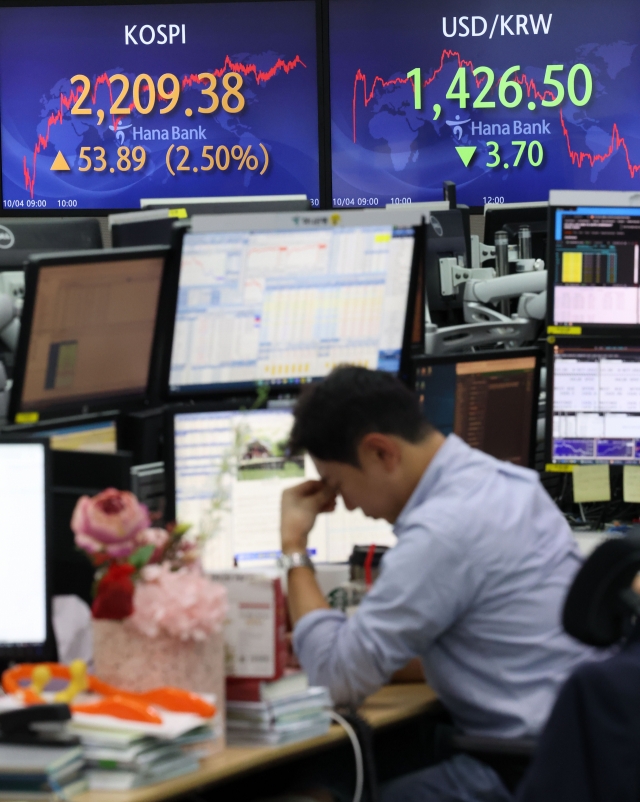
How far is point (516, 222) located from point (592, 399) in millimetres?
2001

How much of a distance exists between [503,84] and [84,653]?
5.03 metres

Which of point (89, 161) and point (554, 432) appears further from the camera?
point (89, 161)

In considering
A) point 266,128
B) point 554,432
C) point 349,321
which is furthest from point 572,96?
point 349,321

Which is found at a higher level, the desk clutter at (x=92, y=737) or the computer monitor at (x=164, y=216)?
the computer monitor at (x=164, y=216)

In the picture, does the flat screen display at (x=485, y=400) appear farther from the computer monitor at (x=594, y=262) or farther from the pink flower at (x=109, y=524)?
the pink flower at (x=109, y=524)

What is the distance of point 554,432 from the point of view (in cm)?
289

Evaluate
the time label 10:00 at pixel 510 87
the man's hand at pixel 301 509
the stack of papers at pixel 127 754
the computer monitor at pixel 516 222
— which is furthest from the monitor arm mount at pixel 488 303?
the time label 10:00 at pixel 510 87

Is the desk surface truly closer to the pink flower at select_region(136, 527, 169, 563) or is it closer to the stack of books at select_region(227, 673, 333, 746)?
the stack of books at select_region(227, 673, 333, 746)

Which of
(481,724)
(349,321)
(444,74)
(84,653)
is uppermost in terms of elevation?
(444,74)

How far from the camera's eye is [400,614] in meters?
1.87

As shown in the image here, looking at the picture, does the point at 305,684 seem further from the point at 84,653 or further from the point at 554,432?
the point at 554,432

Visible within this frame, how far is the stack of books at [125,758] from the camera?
1631mm

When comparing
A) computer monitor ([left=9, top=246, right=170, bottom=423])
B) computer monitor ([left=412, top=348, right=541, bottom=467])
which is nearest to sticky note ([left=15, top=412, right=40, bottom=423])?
computer monitor ([left=9, top=246, right=170, bottom=423])

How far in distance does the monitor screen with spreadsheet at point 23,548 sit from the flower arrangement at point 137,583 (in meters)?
0.16
